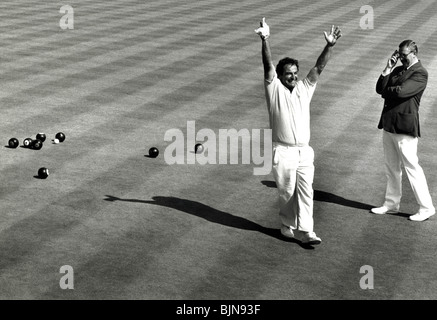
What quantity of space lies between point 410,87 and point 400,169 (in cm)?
131

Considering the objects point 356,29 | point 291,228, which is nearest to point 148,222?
point 291,228

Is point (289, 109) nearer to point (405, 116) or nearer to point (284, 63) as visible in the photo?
point (284, 63)

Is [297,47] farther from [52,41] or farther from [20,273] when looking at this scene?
[20,273]

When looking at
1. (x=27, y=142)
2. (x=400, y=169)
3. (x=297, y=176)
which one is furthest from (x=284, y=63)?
(x=27, y=142)

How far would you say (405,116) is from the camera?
12891 millimetres

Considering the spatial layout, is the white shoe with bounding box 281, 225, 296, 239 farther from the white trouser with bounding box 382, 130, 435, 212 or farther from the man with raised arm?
the white trouser with bounding box 382, 130, 435, 212

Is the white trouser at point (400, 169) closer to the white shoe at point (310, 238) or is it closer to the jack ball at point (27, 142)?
the white shoe at point (310, 238)

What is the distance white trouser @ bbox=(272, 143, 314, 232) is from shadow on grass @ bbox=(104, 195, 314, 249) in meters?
0.53

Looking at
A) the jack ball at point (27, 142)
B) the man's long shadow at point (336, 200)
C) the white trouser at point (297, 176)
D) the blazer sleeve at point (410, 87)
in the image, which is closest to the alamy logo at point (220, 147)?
the man's long shadow at point (336, 200)

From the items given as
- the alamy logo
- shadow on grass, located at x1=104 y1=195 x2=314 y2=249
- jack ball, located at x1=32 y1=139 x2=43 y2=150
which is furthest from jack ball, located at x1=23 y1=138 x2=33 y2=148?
shadow on grass, located at x1=104 y1=195 x2=314 y2=249

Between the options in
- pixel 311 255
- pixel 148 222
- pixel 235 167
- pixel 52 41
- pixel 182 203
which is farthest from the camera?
pixel 52 41

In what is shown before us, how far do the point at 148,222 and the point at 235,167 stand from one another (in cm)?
347

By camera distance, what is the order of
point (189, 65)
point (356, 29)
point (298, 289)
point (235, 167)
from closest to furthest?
point (298, 289)
point (235, 167)
point (189, 65)
point (356, 29)
